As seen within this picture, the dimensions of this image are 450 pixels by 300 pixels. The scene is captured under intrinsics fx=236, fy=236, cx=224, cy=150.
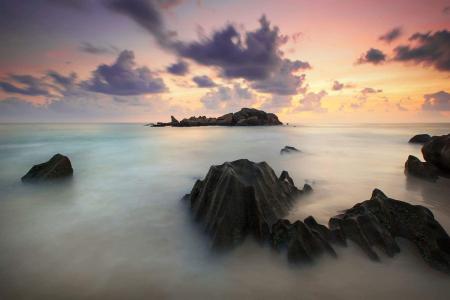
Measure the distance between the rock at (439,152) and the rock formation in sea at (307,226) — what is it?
7.73 metres

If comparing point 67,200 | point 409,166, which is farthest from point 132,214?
point 409,166

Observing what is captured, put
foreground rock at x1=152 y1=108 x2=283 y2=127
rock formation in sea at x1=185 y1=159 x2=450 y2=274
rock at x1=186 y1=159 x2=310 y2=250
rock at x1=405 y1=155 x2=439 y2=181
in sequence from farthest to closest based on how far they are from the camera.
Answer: foreground rock at x1=152 y1=108 x2=283 y2=127 < rock at x1=405 y1=155 x2=439 y2=181 < rock at x1=186 y1=159 x2=310 y2=250 < rock formation in sea at x1=185 y1=159 x2=450 y2=274

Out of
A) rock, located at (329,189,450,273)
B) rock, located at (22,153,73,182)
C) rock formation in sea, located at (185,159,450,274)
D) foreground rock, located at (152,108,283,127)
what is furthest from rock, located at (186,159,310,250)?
foreground rock, located at (152,108,283,127)

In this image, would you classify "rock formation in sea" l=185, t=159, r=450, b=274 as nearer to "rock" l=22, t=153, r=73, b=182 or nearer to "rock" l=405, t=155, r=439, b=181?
"rock" l=405, t=155, r=439, b=181

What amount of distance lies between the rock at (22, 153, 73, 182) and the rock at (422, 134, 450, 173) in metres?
16.8

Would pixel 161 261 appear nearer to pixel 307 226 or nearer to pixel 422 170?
pixel 307 226

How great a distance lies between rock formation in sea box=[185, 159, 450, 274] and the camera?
413 centimetres

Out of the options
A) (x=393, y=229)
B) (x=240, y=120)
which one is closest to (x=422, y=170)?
(x=393, y=229)

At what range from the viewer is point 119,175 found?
483 inches

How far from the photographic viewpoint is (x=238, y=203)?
4.98 m

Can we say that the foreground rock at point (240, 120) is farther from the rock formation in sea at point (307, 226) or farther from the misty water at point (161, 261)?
the rock formation in sea at point (307, 226)

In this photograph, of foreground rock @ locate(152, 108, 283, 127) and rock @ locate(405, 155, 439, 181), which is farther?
foreground rock @ locate(152, 108, 283, 127)

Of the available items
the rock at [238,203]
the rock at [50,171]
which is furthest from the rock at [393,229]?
the rock at [50,171]

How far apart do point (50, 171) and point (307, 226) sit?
10685 mm
